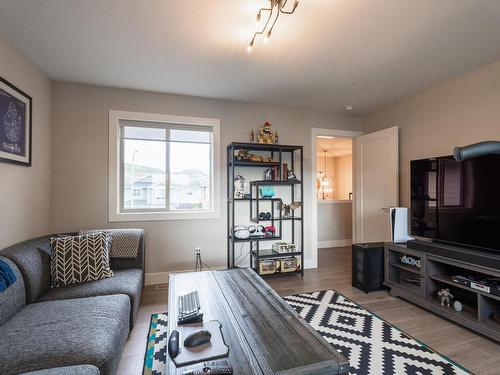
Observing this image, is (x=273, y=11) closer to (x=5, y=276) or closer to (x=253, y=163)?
(x=253, y=163)

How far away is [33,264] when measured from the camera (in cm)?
199

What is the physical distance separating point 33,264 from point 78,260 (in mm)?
302

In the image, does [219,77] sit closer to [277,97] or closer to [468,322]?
[277,97]

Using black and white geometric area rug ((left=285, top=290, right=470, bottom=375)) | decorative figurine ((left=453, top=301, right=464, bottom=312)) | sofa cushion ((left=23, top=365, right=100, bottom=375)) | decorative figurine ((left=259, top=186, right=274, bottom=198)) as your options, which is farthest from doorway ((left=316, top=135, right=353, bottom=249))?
sofa cushion ((left=23, top=365, right=100, bottom=375))

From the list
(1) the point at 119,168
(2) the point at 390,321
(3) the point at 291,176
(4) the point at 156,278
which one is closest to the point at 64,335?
(4) the point at 156,278

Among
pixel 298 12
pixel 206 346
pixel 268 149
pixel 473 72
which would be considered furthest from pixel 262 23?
pixel 473 72

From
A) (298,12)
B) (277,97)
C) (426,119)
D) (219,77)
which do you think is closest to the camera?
(298,12)

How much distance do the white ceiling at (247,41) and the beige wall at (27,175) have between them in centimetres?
15

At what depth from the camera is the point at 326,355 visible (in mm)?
1119

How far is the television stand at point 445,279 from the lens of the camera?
210 cm

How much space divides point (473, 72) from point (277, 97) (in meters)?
2.13

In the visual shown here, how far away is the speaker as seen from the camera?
9.86 ft

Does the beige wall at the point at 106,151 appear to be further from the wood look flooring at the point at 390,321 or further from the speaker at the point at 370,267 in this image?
the speaker at the point at 370,267

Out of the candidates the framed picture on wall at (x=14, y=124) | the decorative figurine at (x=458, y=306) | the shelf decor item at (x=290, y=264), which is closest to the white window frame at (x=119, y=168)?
the framed picture on wall at (x=14, y=124)
